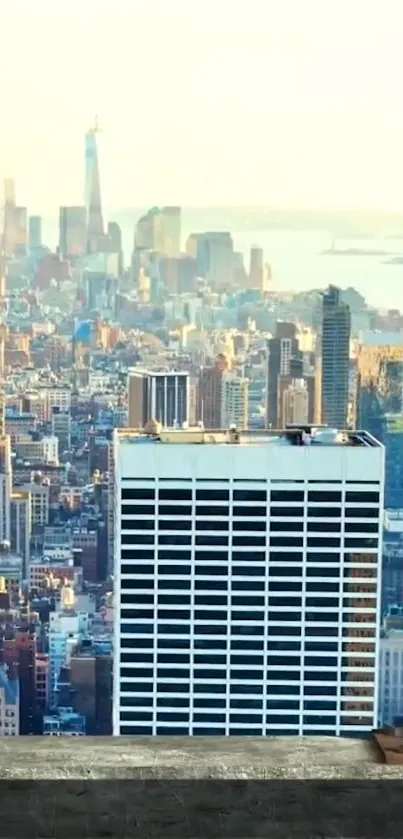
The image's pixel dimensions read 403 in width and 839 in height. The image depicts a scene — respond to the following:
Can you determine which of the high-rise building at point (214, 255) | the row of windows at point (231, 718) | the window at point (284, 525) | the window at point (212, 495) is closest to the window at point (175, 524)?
the window at point (212, 495)

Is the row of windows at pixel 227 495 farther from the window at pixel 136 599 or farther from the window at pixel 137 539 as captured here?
the window at pixel 136 599

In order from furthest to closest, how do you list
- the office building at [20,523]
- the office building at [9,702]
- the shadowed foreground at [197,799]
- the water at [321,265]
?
1. the office building at [20,523]
2. the water at [321,265]
3. the office building at [9,702]
4. the shadowed foreground at [197,799]

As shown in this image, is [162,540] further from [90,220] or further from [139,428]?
[90,220]

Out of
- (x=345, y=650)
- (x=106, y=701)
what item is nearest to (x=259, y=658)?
(x=345, y=650)

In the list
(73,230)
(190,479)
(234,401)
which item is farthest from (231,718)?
(73,230)

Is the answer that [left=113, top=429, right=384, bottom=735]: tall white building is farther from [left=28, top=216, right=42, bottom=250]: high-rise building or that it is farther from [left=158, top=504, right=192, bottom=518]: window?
[left=28, top=216, right=42, bottom=250]: high-rise building

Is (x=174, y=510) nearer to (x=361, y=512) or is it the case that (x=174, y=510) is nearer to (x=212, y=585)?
(x=212, y=585)
